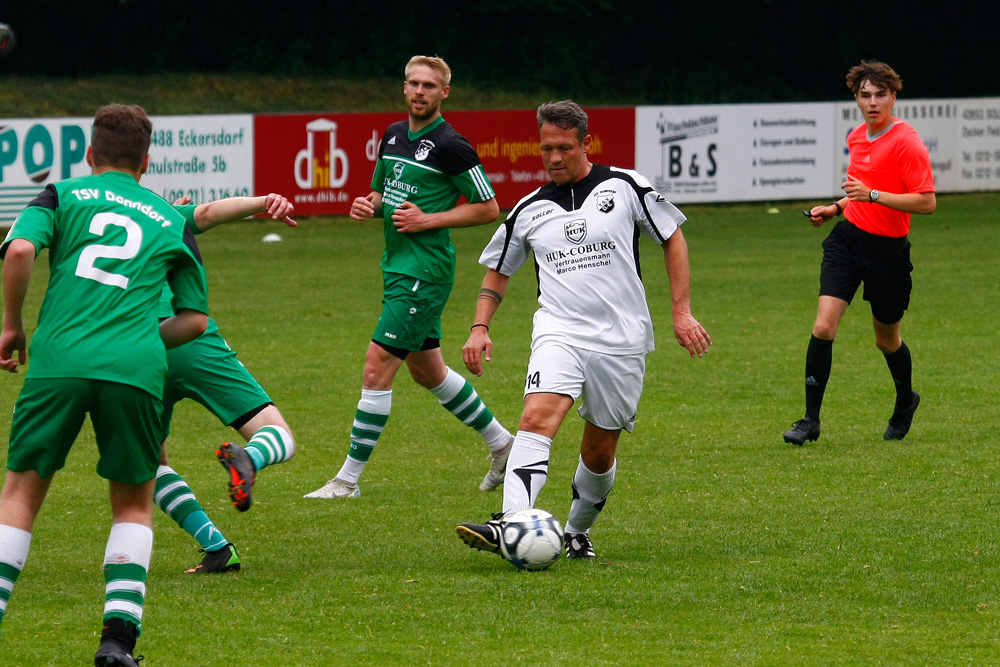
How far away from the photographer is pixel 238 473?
4.70 meters

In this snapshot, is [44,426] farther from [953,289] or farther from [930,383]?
[953,289]

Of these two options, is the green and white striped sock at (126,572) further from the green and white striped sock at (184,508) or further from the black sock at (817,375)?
the black sock at (817,375)

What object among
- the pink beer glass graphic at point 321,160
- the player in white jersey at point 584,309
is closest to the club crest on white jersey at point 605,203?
the player in white jersey at point 584,309

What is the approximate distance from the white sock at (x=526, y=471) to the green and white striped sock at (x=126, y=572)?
158 centimetres

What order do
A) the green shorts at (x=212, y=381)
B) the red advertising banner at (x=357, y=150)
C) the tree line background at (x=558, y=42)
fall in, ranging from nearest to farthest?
the green shorts at (x=212, y=381)
the red advertising banner at (x=357, y=150)
the tree line background at (x=558, y=42)

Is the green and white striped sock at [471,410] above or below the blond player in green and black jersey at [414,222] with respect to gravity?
below

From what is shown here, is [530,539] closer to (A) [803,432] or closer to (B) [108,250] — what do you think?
(B) [108,250]

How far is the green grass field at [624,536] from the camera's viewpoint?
479 centimetres

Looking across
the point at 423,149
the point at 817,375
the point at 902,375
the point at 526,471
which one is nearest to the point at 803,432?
the point at 817,375

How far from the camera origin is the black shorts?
846cm

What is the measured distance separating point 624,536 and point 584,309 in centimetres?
113

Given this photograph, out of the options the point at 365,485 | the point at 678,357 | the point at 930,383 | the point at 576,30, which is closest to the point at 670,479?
the point at 365,485

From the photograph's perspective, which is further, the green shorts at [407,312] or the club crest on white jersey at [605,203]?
the green shorts at [407,312]

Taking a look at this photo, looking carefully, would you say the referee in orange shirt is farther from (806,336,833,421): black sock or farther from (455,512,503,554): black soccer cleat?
(455,512,503,554): black soccer cleat
